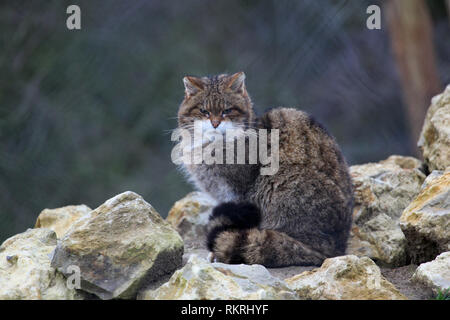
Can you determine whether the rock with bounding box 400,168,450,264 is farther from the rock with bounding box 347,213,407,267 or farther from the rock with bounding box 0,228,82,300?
the rock with bounding box 0,228,82,300

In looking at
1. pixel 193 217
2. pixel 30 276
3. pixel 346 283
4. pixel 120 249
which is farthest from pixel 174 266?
pixel 193 217

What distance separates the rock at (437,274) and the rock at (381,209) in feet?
1.97

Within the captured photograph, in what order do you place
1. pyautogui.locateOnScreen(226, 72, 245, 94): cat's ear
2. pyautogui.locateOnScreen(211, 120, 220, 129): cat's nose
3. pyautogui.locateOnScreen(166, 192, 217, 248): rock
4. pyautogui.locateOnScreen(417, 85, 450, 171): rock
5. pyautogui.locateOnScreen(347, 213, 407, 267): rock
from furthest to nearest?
pyautogui.locateOnScreen(166, 192, 217, 248): rock < pyautogui.locateOnScreen(226, 72, 245, 94): cat's ear < pyautogui.locateOnScreen(211, 120, 220, 129): cat's nose < pyautogui.locateOnScreen(417, 85, 450, 171): rock < pyautogui.locateOnScreen(347, 213, 407, 267): rock

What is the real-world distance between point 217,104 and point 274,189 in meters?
0.68

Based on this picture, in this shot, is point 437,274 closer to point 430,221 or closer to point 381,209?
point 430,221

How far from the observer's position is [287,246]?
3.14 metres

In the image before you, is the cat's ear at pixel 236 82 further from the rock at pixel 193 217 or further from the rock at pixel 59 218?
the rock at pixel 59 218

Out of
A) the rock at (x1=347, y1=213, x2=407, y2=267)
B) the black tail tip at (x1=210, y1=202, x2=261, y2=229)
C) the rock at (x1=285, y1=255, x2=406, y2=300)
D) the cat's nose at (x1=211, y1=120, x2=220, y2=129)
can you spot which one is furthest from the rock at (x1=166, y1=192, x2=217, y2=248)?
the rock at (x1=285, y1=255, x2=406, y2=300)

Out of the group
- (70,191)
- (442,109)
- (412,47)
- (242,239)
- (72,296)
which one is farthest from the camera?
(70,191)

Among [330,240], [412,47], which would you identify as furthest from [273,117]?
[412,47]

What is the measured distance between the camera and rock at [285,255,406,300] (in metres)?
2.46

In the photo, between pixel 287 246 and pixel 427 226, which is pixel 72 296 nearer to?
pixel 287 246

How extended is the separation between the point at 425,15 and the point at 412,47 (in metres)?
0.39

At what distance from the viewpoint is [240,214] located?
122 inches
